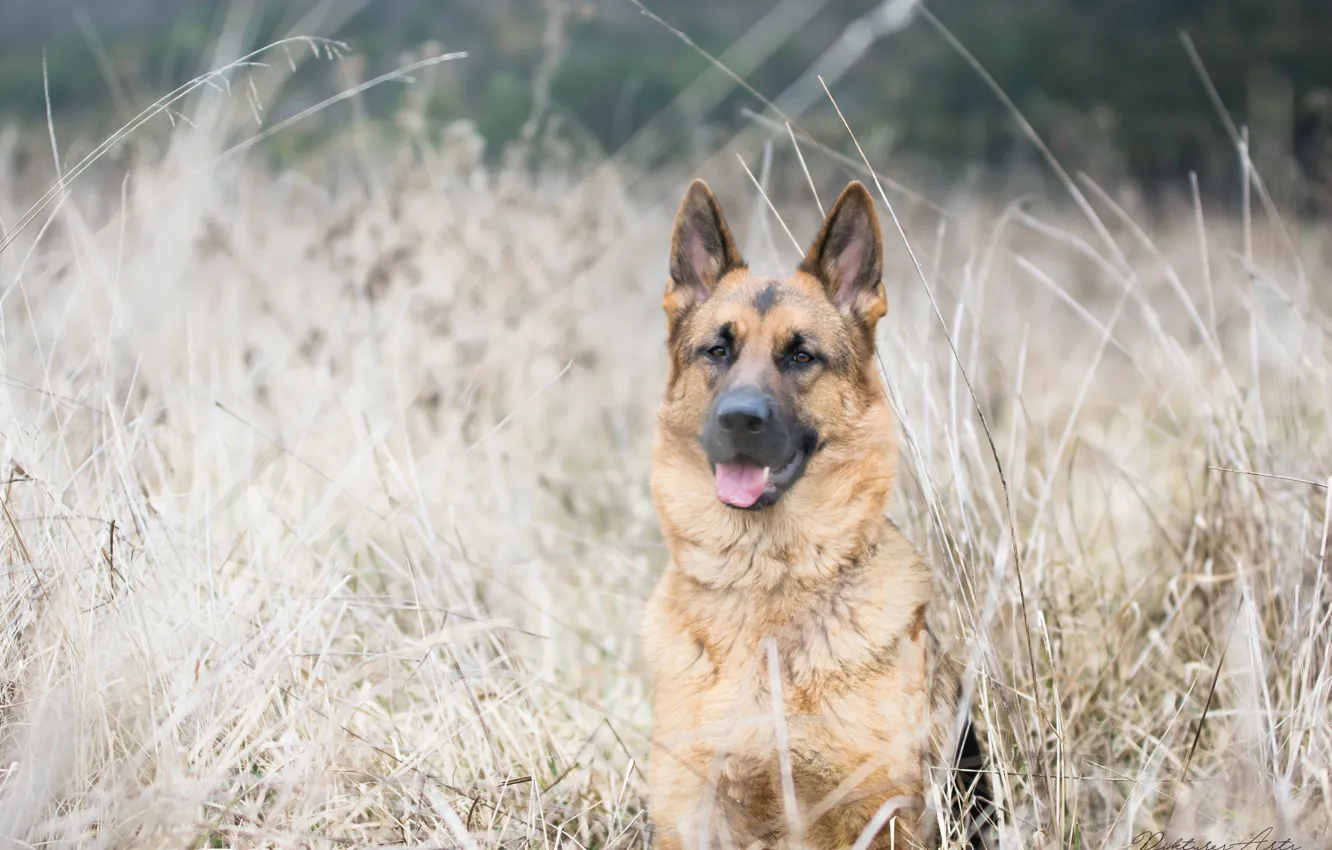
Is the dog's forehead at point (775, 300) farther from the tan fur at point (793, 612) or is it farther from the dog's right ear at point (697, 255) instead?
the dog's right ear at point (697, 255)

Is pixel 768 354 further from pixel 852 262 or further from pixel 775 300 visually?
pixel 852 262

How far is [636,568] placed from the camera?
4664mm

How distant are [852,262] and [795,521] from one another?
2.69ft

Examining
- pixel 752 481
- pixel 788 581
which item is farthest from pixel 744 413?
pixel 788 581

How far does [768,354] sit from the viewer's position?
3.31 m

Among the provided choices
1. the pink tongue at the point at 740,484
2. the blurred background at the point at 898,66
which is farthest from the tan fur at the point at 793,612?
the blurred background at the point at 898,66

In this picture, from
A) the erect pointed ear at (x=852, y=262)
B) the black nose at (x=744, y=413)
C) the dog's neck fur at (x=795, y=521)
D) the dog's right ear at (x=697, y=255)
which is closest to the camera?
the black nose at (x=744, y=413)

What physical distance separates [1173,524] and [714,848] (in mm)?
2262

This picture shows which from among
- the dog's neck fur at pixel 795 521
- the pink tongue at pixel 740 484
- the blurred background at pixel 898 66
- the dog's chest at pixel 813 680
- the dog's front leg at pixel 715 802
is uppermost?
the blurred background at pixel 898 66

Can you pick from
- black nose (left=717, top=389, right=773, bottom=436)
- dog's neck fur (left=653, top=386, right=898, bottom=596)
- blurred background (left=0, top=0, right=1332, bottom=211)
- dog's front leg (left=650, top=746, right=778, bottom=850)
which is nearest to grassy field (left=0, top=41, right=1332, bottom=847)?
dog's neck fur (left=653, top=386, right=898, bottom=596)

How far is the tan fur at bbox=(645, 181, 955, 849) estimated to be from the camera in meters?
2.77

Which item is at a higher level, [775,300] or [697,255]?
[697,255]

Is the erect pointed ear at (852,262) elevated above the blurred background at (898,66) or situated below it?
below

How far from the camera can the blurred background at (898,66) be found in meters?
12.3
